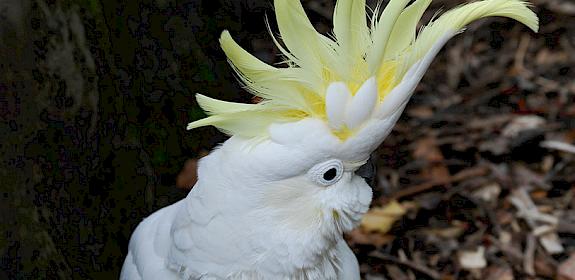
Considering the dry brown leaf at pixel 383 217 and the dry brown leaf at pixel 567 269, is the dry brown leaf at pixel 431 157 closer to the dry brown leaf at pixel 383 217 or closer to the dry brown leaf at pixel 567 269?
the dry brown leaf at pixel 383 217

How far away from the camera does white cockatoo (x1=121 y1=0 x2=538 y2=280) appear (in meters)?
1.25

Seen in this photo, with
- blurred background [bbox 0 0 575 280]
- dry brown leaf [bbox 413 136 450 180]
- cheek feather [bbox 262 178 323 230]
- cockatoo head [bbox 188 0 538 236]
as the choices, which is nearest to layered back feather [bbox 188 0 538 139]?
cockatoo head [bbox 188 0 538 236]

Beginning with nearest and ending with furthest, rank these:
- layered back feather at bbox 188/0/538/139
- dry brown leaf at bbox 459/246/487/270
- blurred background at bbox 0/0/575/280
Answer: layered back feather at bbox 188/0/538/139 < blurred background at bbox 0/0/575/280 < dry brown leaf at bbox 459/246/487/270

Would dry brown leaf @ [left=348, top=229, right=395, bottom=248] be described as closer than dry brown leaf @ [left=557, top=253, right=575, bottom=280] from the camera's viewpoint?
No

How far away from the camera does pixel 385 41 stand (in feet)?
4.01

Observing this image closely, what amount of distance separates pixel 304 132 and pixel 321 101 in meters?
0.07

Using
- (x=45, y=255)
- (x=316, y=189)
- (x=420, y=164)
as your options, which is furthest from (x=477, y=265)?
(x=45, y=255)

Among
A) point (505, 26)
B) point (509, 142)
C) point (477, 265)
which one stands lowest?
point (477, 265)

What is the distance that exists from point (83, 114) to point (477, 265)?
1.33 meters

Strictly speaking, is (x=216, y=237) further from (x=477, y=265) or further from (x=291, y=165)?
(x=477, y=265)

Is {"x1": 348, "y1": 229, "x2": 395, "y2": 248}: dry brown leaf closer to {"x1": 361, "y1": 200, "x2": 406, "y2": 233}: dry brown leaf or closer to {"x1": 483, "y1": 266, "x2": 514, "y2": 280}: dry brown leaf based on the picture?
{"x1": 361, "y1": 200, "x2": 406, "y2": 233}: dry brown leaf

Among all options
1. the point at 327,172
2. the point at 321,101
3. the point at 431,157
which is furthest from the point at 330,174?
the point at 431,157

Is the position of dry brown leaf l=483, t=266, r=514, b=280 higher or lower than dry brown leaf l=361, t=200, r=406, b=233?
lower

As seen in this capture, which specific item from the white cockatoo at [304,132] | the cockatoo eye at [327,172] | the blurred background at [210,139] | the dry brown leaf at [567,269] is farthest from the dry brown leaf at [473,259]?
the cockatoo eye at [327,172]
